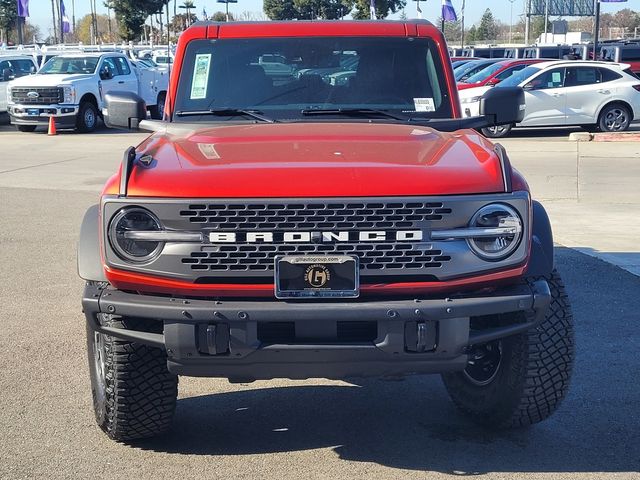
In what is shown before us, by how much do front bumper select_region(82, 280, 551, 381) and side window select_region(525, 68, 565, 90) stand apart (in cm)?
1793

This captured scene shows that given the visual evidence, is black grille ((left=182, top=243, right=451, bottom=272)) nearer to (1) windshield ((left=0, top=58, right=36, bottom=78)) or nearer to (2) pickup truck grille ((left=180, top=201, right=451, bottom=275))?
(2) pickup truck grille ((left=180, top=201, right=451, bottom=275))

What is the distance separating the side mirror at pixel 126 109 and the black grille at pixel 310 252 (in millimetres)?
2012

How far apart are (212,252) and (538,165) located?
13.1m

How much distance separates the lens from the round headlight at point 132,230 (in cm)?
382

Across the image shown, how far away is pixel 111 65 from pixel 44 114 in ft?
8.57

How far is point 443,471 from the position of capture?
4230mm

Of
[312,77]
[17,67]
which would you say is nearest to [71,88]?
[17,67]

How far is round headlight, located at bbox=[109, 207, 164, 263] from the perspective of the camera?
3.82m

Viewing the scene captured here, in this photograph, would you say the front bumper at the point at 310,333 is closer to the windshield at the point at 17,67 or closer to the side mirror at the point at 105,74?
the side mirror at the point at 105,74

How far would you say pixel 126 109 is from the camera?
5.57m

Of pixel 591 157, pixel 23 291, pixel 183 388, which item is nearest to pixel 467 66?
pixel 591 157

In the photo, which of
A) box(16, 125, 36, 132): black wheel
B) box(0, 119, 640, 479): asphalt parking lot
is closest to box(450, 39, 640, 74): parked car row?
box(16, 125, 36, 132): black wheel

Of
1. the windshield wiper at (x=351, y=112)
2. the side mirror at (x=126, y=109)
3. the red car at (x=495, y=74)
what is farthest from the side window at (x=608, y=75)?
the side mirror at (x=126, y=109)

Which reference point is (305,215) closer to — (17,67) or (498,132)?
(498,132)
